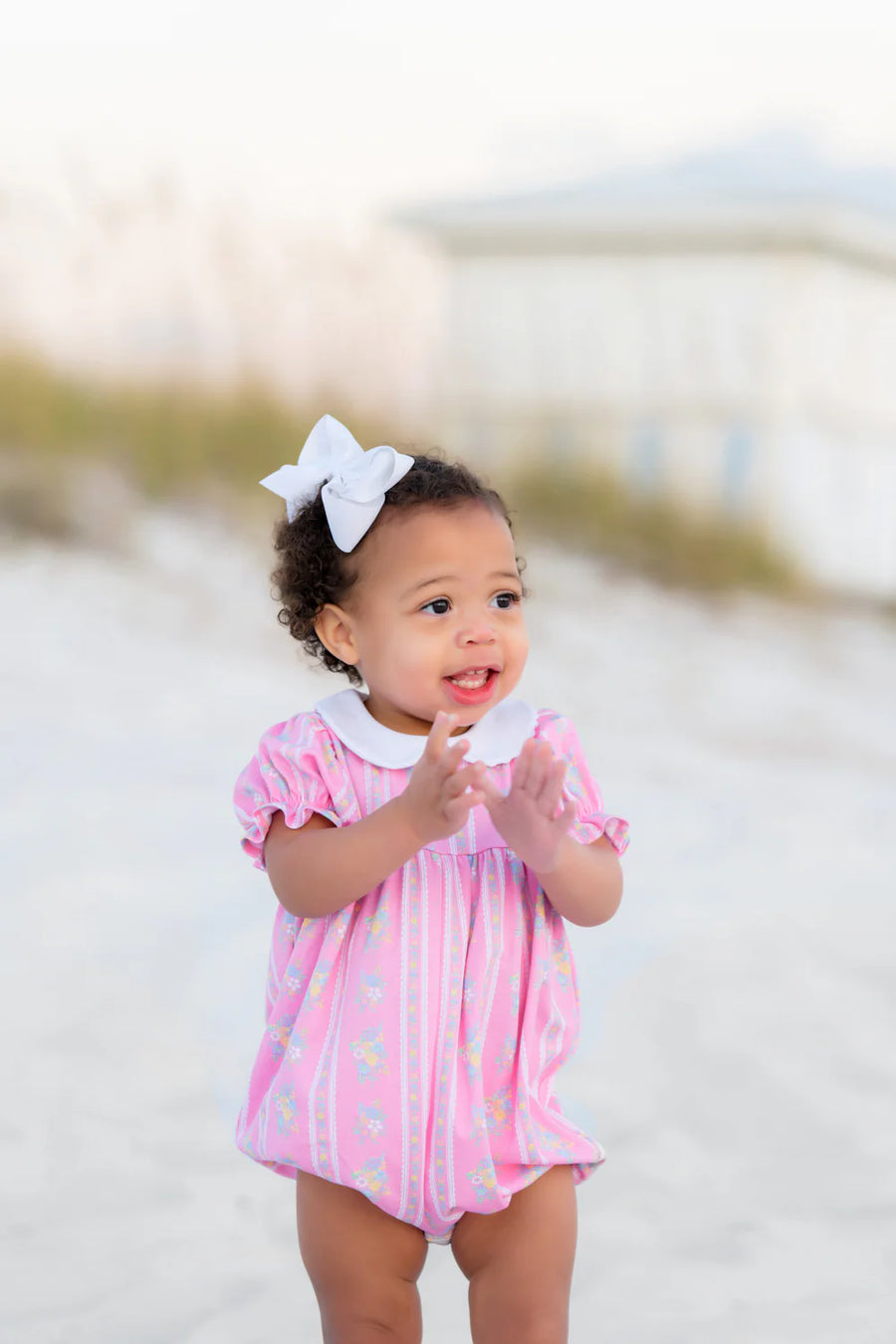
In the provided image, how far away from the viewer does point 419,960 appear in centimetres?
138

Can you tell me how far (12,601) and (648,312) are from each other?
3.79 m

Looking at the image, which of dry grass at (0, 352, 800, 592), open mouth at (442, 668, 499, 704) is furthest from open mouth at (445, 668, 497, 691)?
dry grass at (0, 352, 800, 592)

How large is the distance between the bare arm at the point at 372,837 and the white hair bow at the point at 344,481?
0.81 feet

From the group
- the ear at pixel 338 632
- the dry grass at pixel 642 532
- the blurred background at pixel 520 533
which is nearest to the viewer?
the ear at pixel 338 632

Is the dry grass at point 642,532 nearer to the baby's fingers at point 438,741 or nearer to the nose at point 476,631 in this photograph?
the nose at point 476,631

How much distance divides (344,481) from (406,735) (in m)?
0.25

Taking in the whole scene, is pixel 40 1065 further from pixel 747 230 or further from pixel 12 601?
pixel 747 230

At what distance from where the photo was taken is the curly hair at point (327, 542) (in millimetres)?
1440

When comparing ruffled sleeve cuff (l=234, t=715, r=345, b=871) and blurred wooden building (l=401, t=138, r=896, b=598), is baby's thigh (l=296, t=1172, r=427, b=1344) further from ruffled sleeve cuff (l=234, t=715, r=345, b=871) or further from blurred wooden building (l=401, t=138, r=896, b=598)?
blurred wooden building (l=401, t=138, r=896, b=598)

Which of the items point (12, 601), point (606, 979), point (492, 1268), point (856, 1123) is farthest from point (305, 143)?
point (492, 1268)

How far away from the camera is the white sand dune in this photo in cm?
193

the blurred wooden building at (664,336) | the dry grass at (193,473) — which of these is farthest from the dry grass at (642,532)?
the blurred wooden building at (664,336)

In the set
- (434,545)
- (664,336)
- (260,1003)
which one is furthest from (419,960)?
(664,336)

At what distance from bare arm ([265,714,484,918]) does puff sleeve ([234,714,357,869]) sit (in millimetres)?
16
